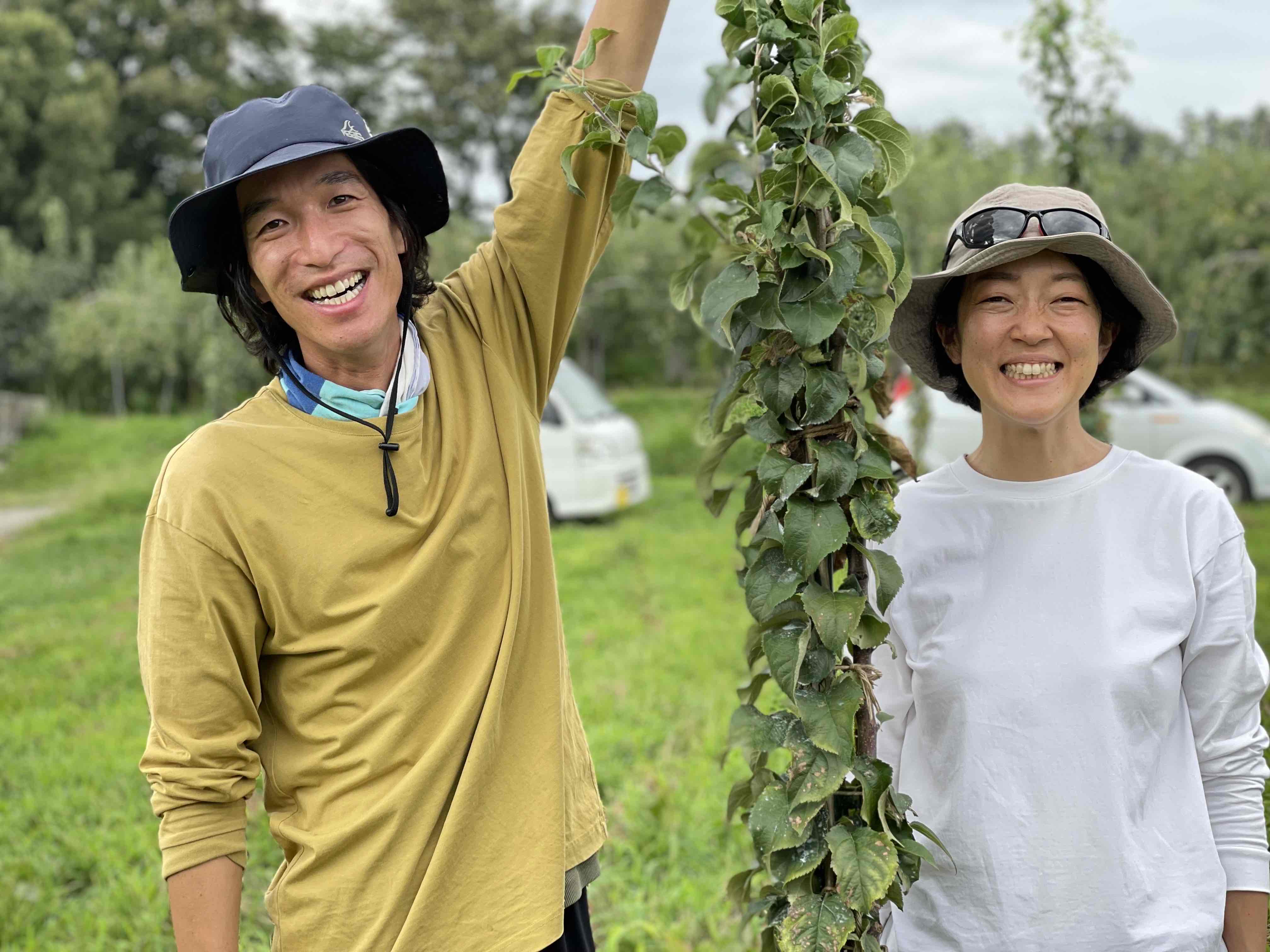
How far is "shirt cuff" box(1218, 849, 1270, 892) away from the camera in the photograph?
1.52m

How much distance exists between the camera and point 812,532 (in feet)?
4.94

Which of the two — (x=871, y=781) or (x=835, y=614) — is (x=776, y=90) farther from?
(x=871, y=781)

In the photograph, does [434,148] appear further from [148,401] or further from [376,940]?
[148,401]

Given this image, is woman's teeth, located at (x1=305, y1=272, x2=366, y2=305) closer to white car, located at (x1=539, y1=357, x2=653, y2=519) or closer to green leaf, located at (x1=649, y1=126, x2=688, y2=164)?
green leaf, located at (x1=649, y1=126, x2=688, y2=164)

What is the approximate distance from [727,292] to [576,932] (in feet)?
3.45

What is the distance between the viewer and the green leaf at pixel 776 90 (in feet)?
4.75

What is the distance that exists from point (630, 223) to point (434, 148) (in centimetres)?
36

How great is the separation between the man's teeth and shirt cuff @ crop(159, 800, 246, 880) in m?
1.30

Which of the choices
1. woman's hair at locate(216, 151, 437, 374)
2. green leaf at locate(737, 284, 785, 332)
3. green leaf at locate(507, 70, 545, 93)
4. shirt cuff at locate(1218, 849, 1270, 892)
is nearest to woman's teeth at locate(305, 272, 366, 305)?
woman's hair at locate(216, 151, 437, 374)

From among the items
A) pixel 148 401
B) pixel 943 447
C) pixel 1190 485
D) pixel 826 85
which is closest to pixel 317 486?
pixel 826 85

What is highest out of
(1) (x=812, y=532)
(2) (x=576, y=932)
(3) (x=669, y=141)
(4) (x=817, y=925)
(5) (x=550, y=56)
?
(5) (x=550, y=56)

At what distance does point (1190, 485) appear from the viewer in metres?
1.56

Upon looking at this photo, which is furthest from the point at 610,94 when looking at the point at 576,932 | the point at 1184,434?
the point at 1184,434

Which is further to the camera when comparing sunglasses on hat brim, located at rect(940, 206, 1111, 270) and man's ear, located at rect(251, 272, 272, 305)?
man's ear, located at rect(251, 272, 272, 305)
